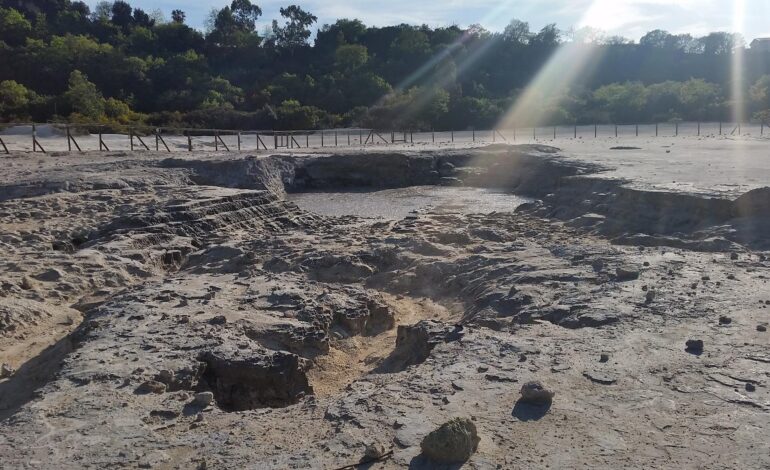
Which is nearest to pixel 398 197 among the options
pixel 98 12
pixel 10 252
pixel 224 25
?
pixel 10 252

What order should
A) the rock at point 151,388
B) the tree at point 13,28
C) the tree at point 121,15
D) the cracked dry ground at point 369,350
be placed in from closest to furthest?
the cracked dry ground at point 369,350
the rock at point 151,388
the tree at point 13,28
the tree at point 121,15

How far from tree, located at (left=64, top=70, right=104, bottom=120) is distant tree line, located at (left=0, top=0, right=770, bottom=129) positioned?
106 mm

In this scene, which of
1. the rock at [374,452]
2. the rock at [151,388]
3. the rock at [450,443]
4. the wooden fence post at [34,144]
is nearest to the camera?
the rock at [450,443]

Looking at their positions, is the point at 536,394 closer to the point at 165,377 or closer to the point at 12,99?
the point at 165,377

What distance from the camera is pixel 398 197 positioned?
18.7 meters

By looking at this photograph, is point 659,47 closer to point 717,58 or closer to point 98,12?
point 717,58

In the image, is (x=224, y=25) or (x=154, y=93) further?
(x=224, y=25)

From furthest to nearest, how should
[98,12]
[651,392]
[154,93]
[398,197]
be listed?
[98,12], [154,93], [398,197], [651,392]

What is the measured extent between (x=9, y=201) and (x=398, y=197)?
30.8 ft

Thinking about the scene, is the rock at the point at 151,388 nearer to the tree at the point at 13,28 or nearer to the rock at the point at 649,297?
the rock at the point at 649,297

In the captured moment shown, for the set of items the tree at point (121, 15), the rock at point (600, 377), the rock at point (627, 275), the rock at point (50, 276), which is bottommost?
the rock at point (600, 377)

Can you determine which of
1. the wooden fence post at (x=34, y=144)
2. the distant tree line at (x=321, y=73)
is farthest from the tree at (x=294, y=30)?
the wooden fence post at (x=34, y=144)

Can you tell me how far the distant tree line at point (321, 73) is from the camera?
41781 millimetres

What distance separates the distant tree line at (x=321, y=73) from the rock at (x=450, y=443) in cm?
3300
